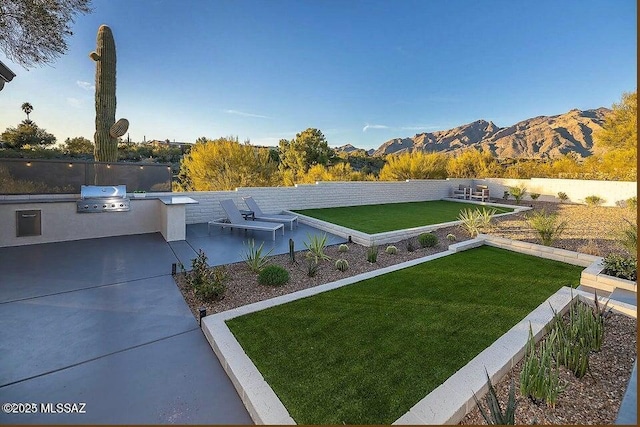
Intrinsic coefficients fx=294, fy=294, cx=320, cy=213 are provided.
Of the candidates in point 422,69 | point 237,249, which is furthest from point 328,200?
point 422,69

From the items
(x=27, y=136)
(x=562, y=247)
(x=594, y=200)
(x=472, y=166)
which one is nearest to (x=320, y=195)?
(x=562, y=247)

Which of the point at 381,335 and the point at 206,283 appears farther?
the point at 206,283

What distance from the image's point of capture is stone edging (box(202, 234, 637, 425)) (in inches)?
76.3

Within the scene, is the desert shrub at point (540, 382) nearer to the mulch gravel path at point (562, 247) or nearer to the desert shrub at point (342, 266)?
the mulch gravel path at point (562, 247)

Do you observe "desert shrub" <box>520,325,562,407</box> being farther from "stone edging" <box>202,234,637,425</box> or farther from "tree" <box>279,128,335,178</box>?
"tree" <box>279,128,335,178</box>

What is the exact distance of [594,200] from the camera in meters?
13.9

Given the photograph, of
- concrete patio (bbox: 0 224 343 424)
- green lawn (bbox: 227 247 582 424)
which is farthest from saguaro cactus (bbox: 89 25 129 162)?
green lawn (bbox: 227 247 582 424)

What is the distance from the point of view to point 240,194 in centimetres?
1005

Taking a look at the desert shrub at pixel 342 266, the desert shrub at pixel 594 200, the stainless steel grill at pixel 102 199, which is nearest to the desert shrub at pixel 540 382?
the desert shrub at pixel 342 266

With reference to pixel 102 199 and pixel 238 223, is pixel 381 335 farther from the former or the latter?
pixel 102 199

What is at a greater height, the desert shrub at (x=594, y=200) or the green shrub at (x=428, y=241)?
the desert shrub at (x=594, y=200)

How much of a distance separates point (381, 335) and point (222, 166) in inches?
447

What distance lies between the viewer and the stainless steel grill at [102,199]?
6883mm

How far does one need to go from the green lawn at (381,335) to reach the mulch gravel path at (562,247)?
1.60 ft
